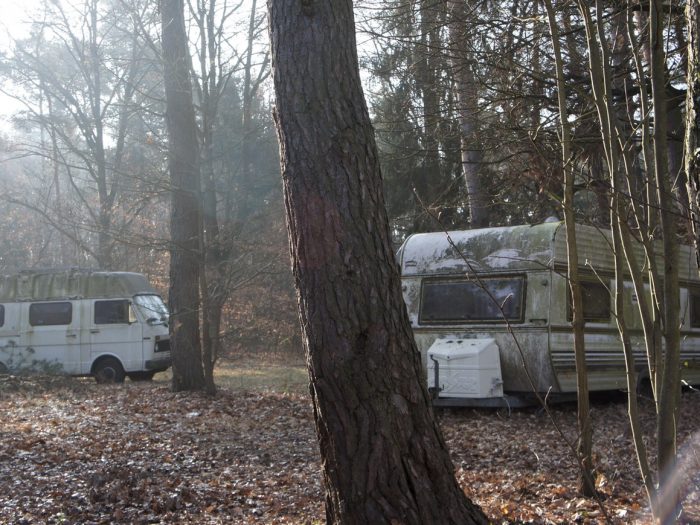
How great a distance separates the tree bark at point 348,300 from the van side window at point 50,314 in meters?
16.9

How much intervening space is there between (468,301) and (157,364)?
10.1m

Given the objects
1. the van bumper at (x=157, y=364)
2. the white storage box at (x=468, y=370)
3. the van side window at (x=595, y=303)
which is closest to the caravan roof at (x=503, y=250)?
the van side window at (x=595, y=303)

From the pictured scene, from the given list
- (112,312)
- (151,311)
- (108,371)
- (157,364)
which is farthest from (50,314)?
(157,364)

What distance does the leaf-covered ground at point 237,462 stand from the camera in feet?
19.9

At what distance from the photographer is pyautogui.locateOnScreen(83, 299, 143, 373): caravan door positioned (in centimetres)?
1930

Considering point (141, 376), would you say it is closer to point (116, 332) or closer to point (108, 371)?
point (108, 371)

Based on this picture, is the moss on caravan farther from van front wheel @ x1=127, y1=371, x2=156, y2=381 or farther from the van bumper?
van front wheel @ x1=127, y1=371, x2=156, y2=381

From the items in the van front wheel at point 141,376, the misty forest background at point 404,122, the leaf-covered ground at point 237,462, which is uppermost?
the misty forest background at point 404,122

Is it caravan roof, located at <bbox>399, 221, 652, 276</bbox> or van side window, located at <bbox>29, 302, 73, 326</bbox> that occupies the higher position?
caravan roof, located at <bbox>399, 221, 652, 276</bbox>

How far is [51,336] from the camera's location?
19.9 metres

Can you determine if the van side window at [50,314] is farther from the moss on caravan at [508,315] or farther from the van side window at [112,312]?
the moss on caravan at [508,315]

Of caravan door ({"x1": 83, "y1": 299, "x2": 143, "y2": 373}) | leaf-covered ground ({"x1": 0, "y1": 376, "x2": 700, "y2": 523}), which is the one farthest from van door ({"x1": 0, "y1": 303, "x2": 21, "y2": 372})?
leaf-covered ground ({"x1": 0, "y1": 376, "x2": 700, "y2": 523})

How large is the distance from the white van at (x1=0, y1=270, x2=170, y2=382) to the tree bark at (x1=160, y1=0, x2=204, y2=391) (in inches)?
183

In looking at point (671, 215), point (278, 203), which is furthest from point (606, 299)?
point (278, 203)
